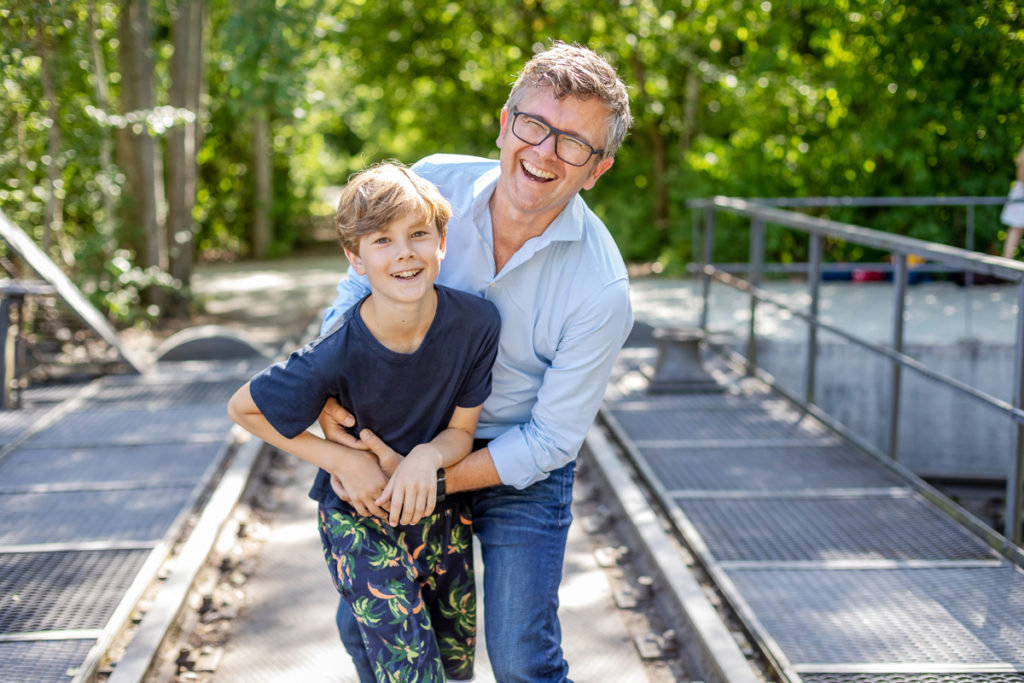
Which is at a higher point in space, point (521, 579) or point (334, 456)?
point (334, 456)

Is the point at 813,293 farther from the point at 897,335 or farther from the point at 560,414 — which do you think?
the point at 560,414

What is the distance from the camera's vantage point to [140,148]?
37.7 ft

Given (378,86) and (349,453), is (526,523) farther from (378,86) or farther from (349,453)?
(378,86)

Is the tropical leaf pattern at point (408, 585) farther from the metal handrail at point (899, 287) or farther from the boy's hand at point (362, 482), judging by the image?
the metal handrail at point (899, 287)

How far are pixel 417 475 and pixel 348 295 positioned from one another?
541mm

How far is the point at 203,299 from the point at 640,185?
840 centimetres

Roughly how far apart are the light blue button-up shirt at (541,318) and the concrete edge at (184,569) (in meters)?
1.60

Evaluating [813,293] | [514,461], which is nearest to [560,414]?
[514,461]

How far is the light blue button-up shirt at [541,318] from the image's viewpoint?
272cm

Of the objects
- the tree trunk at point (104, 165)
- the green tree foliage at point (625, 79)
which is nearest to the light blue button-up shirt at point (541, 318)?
the green tree foliage at point (625, 79)

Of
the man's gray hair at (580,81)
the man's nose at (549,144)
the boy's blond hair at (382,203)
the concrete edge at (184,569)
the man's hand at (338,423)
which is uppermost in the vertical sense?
the man's gray hair at (580,81)

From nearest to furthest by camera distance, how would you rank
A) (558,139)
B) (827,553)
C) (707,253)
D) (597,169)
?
1. (558,139)
2. (597,169)
3. (827,553)
4. (707,253)

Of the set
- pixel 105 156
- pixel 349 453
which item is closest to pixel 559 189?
pixel 349 453

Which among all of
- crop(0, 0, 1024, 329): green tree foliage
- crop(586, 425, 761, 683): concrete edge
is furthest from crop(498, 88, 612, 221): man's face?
crop(0, 0, 1024, 329): green tree foliage
